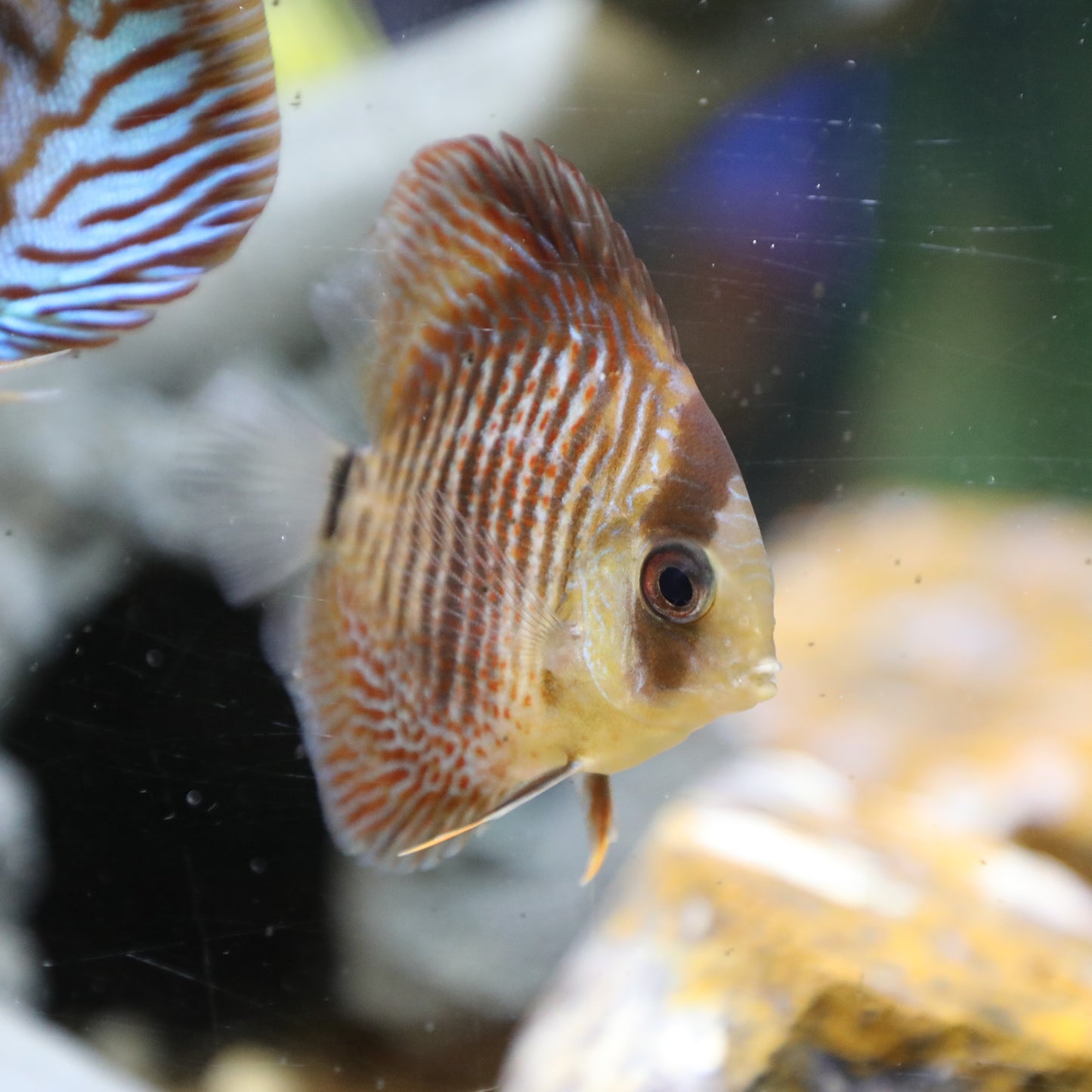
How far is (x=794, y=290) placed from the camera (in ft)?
2.04

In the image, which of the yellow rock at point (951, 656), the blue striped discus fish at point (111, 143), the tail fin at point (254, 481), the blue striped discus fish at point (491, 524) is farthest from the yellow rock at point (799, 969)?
the blue striped discus fish at point (111, 143)

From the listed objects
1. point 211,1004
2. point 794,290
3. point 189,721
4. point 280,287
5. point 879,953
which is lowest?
point 879,953

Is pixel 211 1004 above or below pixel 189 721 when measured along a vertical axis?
below

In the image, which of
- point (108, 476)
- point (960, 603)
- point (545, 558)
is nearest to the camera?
point (545, 558)

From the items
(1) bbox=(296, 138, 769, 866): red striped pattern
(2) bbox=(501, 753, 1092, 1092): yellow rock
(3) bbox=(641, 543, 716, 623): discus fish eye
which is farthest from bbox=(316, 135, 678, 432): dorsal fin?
(2) bbox=(501, 753, 1092, 1092): yellow rock

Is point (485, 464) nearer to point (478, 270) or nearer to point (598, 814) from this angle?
point (478, 270)

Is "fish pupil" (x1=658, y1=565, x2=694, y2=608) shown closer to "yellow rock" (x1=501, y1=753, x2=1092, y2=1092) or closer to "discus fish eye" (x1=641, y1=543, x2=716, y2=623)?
"discus fish eye" (x1=641, y1=543, x2=716, y2=623)

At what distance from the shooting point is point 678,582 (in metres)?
0.51

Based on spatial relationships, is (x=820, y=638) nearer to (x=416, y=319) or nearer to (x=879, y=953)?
(x=879, y=953)

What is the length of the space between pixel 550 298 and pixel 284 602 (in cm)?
25

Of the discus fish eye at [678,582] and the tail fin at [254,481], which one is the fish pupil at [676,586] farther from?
the tail fin at [254,481]

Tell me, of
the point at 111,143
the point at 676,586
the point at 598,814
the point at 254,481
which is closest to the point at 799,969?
the point at 598,814

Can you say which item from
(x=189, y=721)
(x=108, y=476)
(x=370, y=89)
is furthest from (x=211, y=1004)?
(x=370, y=89)

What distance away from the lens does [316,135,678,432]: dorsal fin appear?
22.0 inches
